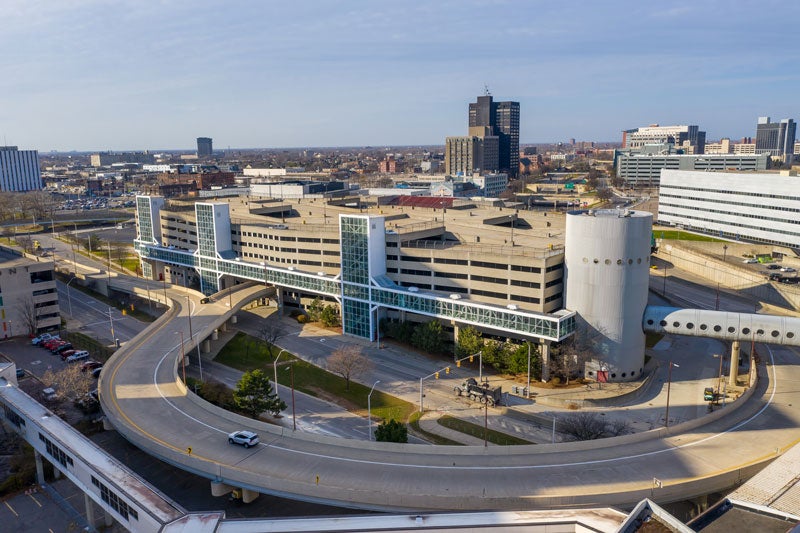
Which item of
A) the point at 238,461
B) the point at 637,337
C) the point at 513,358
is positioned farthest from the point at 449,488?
the point at 637,337

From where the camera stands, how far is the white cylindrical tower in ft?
214

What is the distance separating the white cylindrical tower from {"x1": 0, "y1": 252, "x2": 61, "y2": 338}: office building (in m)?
73.7

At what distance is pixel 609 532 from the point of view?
33.7m

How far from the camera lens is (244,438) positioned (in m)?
46.4

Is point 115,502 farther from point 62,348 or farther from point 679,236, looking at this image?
point 679,236

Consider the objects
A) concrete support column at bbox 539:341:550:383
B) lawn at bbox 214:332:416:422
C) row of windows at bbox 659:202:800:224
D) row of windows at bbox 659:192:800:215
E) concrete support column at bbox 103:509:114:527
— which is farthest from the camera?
row of windows at bbox 659:202:800:224

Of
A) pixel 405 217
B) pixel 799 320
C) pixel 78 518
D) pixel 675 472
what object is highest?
pixel 405 217

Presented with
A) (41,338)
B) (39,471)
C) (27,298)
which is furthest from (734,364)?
(27,298)

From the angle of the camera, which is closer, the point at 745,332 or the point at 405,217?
the point at 745,332

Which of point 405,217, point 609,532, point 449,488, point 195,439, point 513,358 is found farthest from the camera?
point 405,217

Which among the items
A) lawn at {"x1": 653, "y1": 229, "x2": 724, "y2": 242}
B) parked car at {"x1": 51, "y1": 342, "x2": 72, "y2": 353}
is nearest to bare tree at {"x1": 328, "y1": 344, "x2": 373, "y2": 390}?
parked car at {"x1": 51, "y1": 342, "x2": 72, "y2": 353}

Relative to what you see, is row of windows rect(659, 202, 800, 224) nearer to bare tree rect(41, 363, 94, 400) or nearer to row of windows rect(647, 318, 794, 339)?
row of windows rect(647, 318, 794, 339)

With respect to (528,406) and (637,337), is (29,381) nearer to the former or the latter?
(528,406)

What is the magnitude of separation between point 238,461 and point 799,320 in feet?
182
